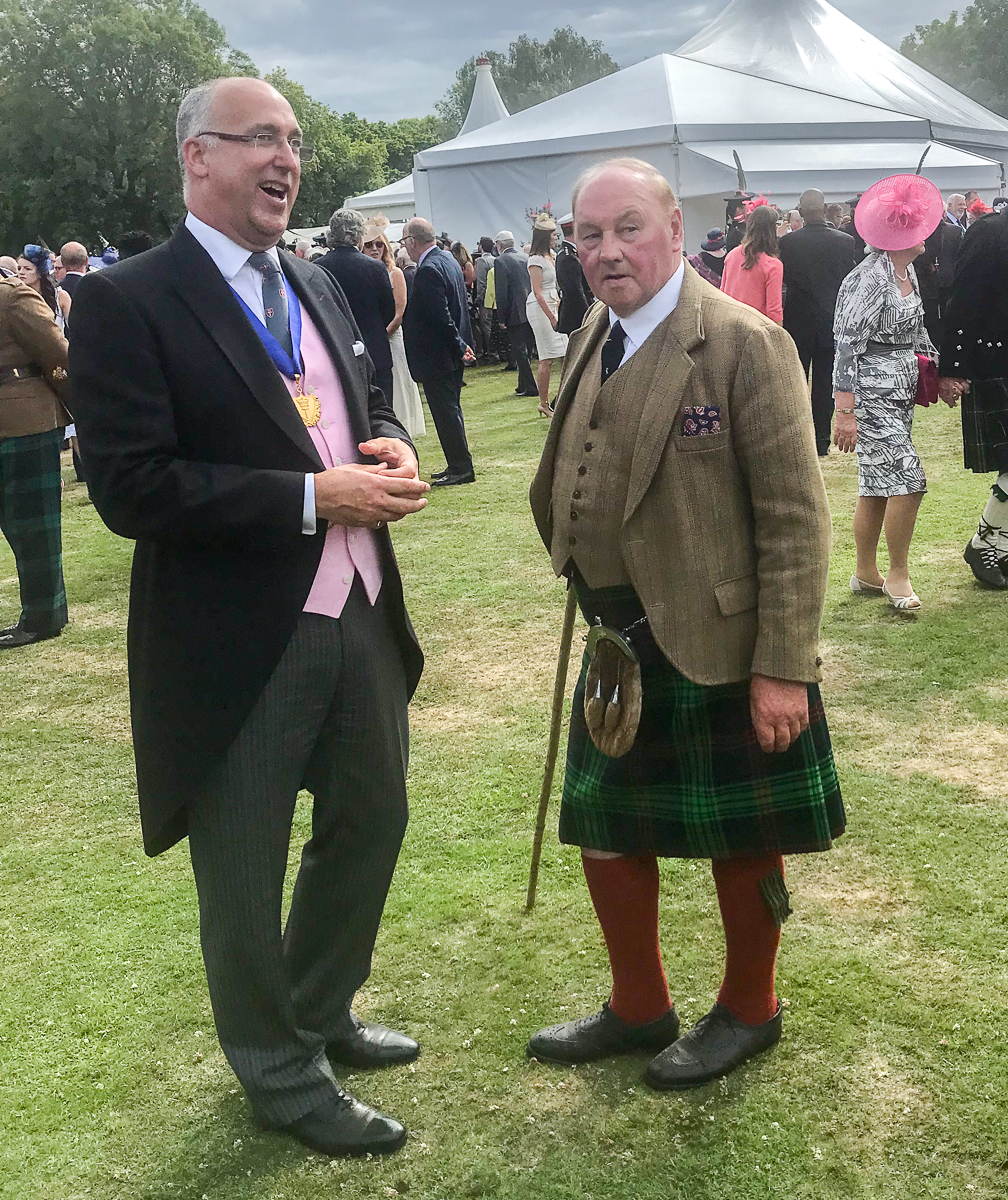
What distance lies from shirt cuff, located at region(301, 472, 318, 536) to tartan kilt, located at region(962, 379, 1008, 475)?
14.2 ft

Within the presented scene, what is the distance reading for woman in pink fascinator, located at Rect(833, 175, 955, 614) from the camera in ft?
17.4

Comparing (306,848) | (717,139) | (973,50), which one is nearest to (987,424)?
(306,848)

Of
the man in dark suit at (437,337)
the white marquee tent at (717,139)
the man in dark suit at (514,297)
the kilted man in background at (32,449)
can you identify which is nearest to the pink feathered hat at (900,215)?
the kilted man in background at (32,449)

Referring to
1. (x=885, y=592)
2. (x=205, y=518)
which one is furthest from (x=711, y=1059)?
(x=885, y=592)

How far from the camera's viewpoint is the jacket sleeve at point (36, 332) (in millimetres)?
5719

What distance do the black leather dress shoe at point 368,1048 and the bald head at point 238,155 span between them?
1745mm

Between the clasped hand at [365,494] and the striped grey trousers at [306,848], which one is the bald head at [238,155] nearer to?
the clasped hand at [365,494]

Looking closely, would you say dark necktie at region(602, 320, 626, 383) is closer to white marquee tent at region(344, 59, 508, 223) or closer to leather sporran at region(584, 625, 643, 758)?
leather sporran at region(584, 625, 643, 758)

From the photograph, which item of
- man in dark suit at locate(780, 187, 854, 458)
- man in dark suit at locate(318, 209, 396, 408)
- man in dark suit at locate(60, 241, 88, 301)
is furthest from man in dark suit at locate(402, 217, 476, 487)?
man in dark suit at locate(60, 241, 88, 301)

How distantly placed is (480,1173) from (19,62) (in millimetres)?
62327

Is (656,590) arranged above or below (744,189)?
below

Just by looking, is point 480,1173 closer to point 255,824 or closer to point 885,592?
point 255,824

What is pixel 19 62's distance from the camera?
54750mm

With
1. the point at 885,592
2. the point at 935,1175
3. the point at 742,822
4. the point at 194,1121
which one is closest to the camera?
the point at 935,1175
